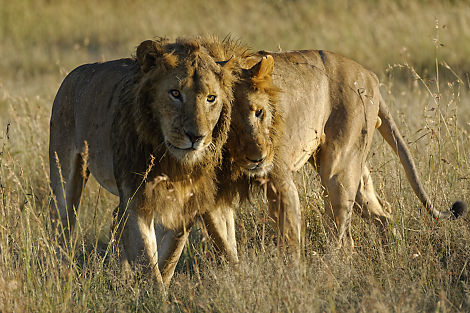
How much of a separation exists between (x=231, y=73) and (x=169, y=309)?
1249 mm

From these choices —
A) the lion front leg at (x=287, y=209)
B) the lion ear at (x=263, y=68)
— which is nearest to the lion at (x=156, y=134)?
the lion ear at (x=263, y=68)

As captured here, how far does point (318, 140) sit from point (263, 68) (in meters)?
0.77

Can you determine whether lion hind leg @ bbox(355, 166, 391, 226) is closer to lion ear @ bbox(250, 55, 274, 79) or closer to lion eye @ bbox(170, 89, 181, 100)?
lion ear @ bbox(250, 55, 274, 79)

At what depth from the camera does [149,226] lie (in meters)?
3.98

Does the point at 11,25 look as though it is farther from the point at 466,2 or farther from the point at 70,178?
the point at 70,178

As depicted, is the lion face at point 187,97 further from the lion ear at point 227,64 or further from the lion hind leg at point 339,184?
the lion hind leg at point 339,184

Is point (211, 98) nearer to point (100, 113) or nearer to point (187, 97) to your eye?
point (187, 97)

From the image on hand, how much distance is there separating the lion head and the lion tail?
122 centimetres

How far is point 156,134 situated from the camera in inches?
143

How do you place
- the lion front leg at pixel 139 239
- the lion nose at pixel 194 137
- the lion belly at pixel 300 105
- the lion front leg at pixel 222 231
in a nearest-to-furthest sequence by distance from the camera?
the lion nose at pixel 194 137
the lion front leg at pixel 139 239
the lion belly at pixel 300 105
the lion front leg at pixel 222 231

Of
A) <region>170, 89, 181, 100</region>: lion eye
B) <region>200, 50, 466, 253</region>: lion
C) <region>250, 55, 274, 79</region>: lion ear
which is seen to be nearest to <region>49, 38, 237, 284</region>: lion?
<region>170, 89, 181, 100</region>: lion eye

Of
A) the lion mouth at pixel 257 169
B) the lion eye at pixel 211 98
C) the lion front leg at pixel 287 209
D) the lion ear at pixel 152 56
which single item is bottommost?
the lion front leg at pixel 287 209

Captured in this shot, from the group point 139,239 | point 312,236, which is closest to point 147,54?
point 139,239

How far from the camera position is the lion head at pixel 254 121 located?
368cm
